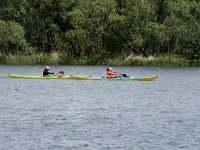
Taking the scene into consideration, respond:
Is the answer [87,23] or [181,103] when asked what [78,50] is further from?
[181,103]

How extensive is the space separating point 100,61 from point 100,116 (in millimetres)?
54005

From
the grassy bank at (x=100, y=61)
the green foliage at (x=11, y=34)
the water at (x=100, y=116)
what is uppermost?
the green foliage at (x=11, y=34)

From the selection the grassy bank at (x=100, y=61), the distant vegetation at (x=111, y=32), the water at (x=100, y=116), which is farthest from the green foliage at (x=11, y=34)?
the water at (x=100, y=116)

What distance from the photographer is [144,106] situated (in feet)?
122

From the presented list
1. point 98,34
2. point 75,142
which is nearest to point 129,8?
point 98,34

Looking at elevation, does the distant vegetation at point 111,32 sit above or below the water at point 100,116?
above

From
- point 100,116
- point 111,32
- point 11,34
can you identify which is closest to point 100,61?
point 111,32

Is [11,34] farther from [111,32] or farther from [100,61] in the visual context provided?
[111,32]

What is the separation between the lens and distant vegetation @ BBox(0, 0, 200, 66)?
272 ft

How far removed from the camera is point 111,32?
87688 millimetres

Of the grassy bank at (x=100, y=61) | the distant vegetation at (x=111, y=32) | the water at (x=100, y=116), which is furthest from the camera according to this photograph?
the distant vegetation at (x=111, y=32)

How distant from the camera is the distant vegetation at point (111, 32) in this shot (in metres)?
82.9

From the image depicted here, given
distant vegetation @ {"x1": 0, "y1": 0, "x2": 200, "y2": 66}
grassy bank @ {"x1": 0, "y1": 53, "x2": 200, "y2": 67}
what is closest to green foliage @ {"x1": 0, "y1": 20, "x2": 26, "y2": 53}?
distant vegetation @ {"x1": 0, "y1": 0, "x2": 200, "y2": 66}

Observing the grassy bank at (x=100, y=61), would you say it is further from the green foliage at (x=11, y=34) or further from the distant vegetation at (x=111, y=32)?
the green foliage at (x=11, y=34)
